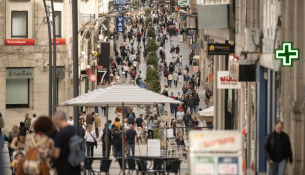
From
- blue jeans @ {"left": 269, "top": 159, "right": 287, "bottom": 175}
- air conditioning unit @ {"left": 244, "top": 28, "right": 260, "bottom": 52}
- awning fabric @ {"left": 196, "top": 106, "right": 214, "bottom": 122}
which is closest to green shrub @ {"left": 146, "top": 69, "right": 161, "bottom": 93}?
awning fabric @ {"left": 196, "top": 106, "right": 214, "bottom": 122}

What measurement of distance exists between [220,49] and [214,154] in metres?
14.2

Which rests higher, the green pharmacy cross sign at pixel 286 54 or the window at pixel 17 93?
the green pharmacy cross sign at pixel 286 54

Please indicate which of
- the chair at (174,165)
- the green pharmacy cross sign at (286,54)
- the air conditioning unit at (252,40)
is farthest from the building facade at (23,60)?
the green pharmacy cross sign at (286,54)

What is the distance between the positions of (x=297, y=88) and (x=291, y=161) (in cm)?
190

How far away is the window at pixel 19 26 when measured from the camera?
121ft

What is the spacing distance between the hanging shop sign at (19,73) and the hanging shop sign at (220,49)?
17198 mm

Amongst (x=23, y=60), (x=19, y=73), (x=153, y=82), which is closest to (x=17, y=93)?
(x=19, y=73)

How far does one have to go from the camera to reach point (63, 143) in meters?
9.49

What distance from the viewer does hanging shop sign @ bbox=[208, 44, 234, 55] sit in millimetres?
22234

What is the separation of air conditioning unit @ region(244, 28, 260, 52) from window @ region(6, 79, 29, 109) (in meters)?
22.0

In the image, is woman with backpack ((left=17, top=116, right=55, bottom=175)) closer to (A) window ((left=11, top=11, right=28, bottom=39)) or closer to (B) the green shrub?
(A) window ((left=11, top=11, right=28, bottom=39))

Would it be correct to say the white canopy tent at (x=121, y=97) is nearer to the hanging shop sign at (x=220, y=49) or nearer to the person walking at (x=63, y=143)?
the person walking at (x=63, y=143)

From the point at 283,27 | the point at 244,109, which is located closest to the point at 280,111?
the point at 283,27

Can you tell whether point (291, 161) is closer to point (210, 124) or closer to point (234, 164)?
point (234, 164)
